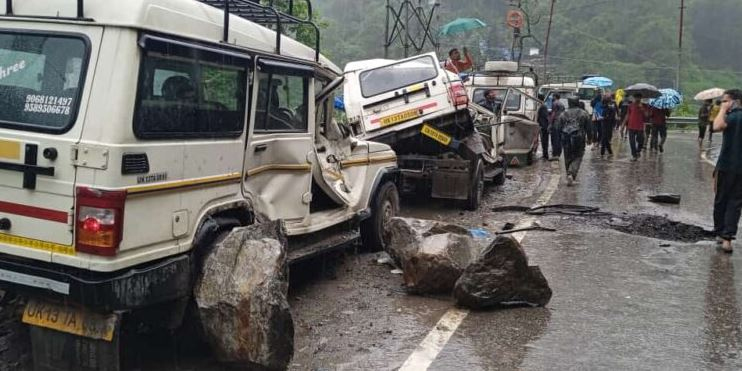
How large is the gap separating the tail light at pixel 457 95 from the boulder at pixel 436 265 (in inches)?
178

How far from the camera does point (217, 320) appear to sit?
3.80 m

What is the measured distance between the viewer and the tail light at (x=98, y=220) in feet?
11.1

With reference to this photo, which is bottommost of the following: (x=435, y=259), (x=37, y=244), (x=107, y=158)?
(x=435, y=259)

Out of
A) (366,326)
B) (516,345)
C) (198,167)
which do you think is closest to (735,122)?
(516,345)

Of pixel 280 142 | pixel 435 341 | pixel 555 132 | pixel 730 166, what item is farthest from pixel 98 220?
pixel 555 132

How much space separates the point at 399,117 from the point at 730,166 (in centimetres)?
443

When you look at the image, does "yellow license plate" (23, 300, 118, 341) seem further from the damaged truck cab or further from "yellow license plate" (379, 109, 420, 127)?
"yellow license plate" (379, 109, 420, 127)

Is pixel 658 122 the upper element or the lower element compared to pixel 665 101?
lower

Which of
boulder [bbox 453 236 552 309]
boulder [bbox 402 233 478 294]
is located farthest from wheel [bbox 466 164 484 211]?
boulder [bbox 453 236 552 309]

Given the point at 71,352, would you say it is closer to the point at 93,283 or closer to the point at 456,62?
the point at 93,283

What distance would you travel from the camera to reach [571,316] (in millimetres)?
5207

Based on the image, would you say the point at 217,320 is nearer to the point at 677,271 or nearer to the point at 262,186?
the point at 262,186

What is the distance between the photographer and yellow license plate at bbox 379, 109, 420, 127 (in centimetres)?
988

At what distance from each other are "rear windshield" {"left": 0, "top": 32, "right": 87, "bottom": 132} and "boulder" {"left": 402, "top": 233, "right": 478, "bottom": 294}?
309 cm
